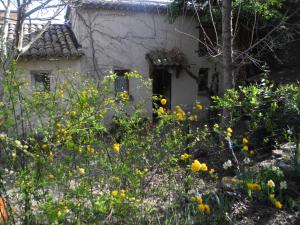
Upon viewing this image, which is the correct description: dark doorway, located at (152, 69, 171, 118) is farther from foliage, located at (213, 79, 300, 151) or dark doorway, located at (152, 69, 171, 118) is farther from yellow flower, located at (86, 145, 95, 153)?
yellow flower, located at (86, 145, 95, 153)

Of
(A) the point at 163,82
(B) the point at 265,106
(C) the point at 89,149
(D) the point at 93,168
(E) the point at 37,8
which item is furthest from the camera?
(A) the point at 163,82

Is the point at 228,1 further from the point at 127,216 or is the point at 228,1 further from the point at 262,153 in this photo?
the point at 127,216

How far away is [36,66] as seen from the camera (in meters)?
10.8

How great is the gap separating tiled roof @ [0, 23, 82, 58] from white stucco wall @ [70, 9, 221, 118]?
35 cm

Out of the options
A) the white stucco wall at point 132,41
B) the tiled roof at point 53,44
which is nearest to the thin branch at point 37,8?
the tiled roof at point 53,44

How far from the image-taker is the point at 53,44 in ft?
36.6

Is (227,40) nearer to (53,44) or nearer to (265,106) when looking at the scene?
(265,106)

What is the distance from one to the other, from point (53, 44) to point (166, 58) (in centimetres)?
379

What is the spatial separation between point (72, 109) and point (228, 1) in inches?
160

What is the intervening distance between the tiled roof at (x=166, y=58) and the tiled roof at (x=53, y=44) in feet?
8.18

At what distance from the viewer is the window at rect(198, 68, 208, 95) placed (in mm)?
13438

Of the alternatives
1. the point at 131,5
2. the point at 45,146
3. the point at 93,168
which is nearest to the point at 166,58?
the point at 131,5

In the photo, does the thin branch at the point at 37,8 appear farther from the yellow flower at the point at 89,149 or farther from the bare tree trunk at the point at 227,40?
the yellow flower at the point at 89,149

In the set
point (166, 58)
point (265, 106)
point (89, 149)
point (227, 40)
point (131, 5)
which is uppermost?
point (131, 5)
